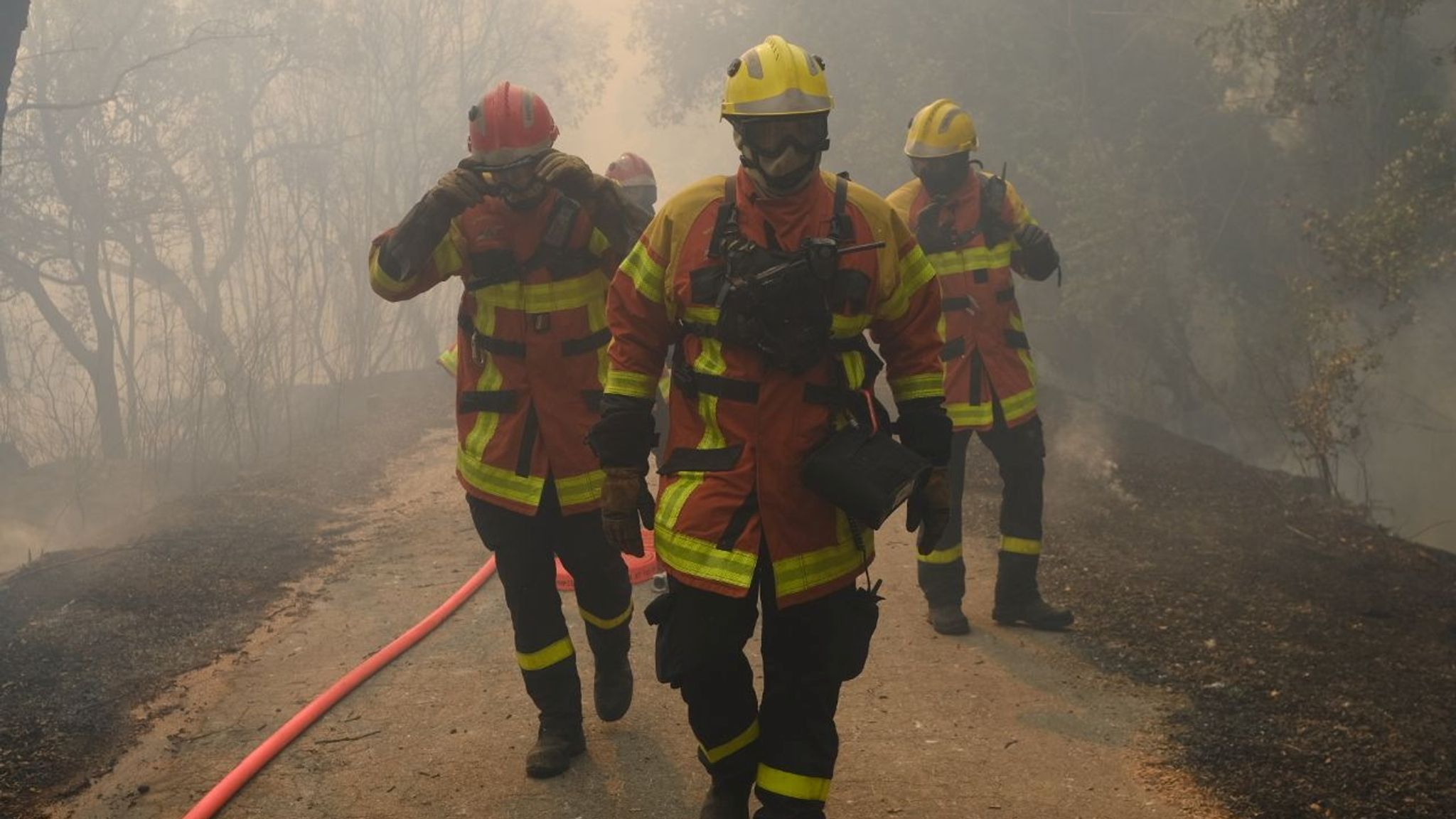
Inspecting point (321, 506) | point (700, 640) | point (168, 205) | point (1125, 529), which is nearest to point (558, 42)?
point (168, 205)

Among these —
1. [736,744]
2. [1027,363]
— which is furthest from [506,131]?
[1027,363]

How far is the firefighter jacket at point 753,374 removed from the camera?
11.0ft

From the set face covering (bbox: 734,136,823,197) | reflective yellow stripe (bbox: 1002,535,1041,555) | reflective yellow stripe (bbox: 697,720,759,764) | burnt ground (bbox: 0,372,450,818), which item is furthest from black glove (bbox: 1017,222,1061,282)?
burnt ground (bbox: 0,372,450,818)

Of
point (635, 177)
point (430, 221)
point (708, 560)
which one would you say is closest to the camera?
point (708, 560)

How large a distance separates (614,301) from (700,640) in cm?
93

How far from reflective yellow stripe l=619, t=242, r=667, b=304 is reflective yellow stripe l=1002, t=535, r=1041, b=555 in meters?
3.26

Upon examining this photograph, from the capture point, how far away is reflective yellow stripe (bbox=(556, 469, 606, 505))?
4.41 meters

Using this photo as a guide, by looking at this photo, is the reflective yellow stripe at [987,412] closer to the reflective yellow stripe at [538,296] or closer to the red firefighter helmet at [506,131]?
the reflective yellow stripe at [538,296]

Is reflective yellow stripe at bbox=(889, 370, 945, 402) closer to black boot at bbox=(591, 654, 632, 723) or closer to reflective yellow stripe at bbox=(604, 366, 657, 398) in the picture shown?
reflective yellow stripe at bbox=(604, 366, 657, 398)

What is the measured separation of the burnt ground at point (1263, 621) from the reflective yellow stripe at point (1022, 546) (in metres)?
0.46

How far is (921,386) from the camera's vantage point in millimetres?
3598

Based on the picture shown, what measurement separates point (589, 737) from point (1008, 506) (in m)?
2.49

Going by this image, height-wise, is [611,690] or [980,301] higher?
[980,301]

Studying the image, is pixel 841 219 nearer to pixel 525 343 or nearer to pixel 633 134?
pixel 525 343
